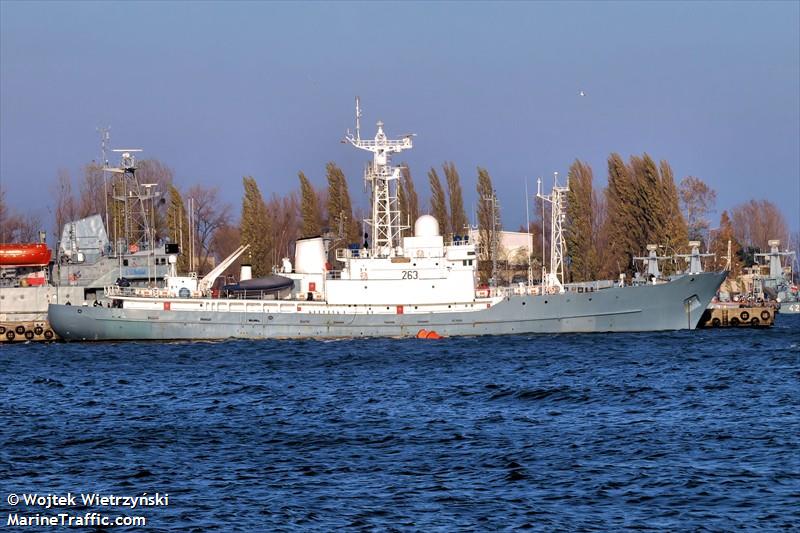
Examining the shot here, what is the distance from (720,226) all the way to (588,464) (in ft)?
316

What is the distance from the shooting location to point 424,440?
2661 cm

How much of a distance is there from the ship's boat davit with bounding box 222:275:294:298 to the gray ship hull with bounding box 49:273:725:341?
1.54m

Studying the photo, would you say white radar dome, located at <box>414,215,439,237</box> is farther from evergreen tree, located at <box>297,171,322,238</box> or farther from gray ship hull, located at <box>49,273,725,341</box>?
evergreen tree, located at <box>297,171,322,238</box>

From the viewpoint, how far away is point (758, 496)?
20328 mm

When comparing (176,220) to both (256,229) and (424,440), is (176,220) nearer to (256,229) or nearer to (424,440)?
(256,229)

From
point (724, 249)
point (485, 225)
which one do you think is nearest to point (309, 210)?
point (485, 225)

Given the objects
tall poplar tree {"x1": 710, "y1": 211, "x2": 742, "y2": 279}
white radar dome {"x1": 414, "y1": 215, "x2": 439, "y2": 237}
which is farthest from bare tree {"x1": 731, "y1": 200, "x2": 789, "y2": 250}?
white radar dome {"x1": 414, "y1": 215, "x2": 439, "y2": 237}

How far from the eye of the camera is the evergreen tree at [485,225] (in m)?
88.8

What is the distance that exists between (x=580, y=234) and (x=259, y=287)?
2995cm

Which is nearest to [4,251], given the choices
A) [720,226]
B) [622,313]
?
[622,313]

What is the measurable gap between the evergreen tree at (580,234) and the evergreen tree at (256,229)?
2090cm

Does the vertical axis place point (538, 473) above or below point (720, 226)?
below

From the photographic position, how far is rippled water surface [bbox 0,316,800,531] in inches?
782

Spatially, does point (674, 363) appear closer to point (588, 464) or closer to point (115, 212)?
point (588, 464)
